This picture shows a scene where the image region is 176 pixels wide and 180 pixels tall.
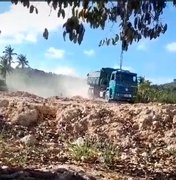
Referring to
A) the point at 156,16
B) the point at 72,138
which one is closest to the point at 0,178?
the point at 156,16

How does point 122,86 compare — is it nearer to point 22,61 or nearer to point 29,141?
point 29,141

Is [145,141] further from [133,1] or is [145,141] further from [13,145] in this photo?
[133,1]

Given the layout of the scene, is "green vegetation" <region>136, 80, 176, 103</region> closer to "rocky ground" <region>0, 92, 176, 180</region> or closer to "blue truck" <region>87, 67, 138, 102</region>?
"blue truck" <region>87, 67, 138, 102</region>

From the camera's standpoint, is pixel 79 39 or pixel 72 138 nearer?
pixel 79 39

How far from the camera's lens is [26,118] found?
15.0m

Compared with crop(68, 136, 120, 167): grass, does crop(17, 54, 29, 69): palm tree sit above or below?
above

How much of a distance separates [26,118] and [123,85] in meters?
13.3

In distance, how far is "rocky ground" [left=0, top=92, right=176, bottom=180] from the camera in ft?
31.1

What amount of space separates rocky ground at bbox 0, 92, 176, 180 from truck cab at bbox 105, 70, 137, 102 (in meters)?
11.4

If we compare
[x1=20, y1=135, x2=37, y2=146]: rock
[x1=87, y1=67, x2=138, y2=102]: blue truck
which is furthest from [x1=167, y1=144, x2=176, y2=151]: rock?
[x1=87, y1=67, x2=138, y2=102]: blue truck

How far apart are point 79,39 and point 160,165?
5547mm

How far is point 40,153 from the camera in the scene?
11016 millimetres

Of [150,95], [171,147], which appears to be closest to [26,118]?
[171,147]

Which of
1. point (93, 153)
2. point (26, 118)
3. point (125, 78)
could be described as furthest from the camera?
point (125, 78)
